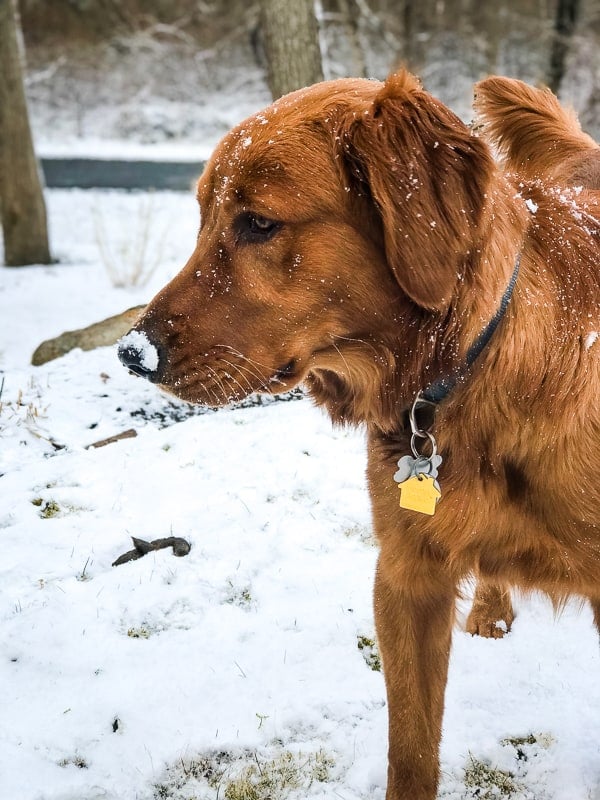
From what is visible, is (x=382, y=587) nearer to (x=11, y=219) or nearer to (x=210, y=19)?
(x=11, y=219)

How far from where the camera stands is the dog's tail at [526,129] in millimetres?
3027

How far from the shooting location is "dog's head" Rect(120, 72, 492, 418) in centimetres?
177

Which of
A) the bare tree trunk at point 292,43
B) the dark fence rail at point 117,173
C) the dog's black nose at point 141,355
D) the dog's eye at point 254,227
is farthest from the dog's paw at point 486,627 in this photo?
the dark fence rail at point 117,173

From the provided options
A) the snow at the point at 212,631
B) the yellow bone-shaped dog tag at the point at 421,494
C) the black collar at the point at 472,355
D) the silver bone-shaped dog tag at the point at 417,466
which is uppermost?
the black collar at the point at 472,355

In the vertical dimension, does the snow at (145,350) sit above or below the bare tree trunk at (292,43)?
below

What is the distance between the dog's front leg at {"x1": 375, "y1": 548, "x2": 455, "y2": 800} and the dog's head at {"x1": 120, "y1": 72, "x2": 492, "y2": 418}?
0.76 m

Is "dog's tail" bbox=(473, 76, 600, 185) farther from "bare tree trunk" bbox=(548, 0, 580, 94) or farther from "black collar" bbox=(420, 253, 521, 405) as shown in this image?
"bare tree trunk" bbox=(548, 0, 580, 94)

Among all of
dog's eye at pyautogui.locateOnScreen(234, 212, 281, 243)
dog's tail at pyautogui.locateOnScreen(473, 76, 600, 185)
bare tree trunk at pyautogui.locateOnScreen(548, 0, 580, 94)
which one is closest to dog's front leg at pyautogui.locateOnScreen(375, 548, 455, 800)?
dog's eye at pyautogui.locateOnScreen(234, 212, 281, 243)

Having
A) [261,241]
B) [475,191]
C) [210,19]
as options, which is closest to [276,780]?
[261,241]

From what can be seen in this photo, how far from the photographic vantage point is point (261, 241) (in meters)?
1.87

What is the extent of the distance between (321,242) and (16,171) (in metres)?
8.69

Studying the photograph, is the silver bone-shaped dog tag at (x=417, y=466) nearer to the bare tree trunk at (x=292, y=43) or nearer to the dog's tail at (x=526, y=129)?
the dog's tail at (x=526, y=129)

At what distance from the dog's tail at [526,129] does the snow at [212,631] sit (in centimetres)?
141

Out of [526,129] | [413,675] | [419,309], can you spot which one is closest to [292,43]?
[526,129]
